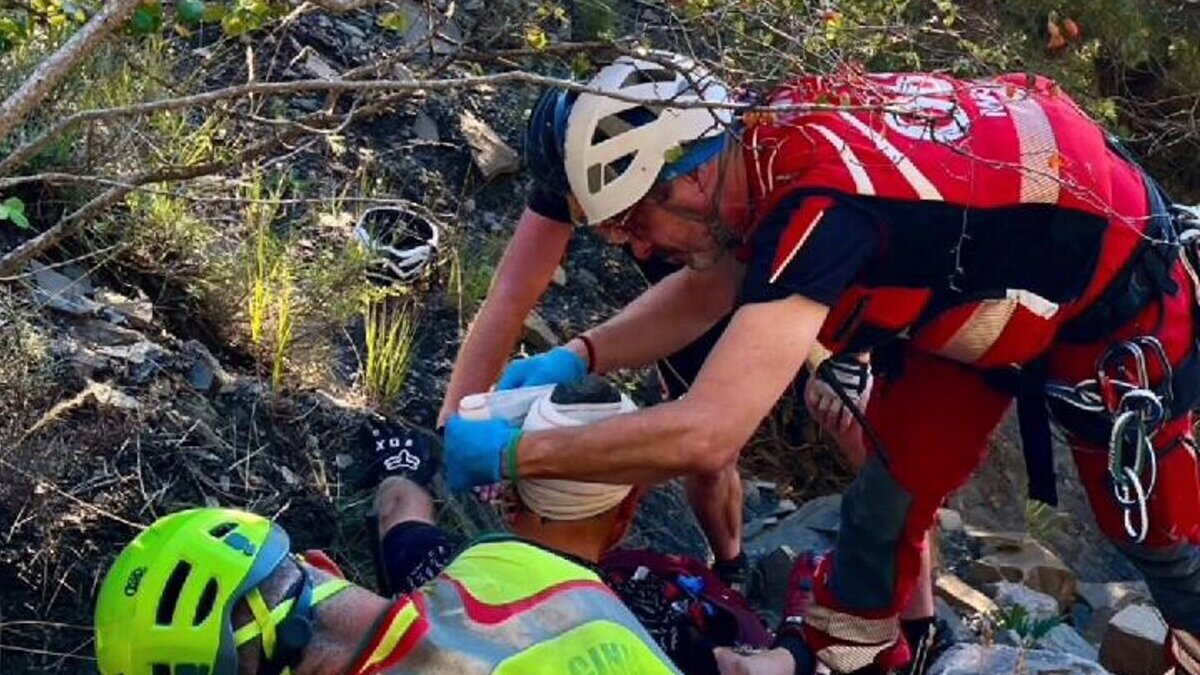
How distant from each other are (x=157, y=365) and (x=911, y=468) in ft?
5.73

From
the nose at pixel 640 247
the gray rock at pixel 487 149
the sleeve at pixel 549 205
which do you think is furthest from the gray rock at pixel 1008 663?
the gray rock at pixel 487 149

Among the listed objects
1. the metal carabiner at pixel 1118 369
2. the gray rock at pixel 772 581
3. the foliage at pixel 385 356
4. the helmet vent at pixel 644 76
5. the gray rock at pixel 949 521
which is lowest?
the gray rock at pixel 949 521

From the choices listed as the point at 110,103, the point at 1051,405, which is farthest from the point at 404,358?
the point at 1051,405

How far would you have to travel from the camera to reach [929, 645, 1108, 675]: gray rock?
13.8 ft

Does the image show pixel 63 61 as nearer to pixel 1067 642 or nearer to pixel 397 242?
pixel 397 242

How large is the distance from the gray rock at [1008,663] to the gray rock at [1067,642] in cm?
70

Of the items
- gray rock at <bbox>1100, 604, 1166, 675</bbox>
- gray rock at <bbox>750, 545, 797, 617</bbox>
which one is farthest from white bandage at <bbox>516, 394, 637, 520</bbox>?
gray rock at <bbox>1100, 604, 1166, 675</bbox>

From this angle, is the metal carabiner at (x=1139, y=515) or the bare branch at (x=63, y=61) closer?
the bare branch at (x=63, y=61)

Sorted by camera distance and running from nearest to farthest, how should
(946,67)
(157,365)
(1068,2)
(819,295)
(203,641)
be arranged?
(203,641) < (819,295) < (157,365) < (946,67) < (1068,2)

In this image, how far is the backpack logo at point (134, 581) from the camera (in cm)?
238

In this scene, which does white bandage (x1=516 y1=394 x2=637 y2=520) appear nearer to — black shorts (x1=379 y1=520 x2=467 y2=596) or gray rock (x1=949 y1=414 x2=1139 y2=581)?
black shorts (x1=379 y1=520 x2=467 y2=596)

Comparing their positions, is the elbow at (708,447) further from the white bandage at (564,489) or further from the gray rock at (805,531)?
the gray rock at (805,531)

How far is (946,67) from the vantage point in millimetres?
5559

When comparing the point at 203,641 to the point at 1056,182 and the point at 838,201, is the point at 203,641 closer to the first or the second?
the point at 838,201
